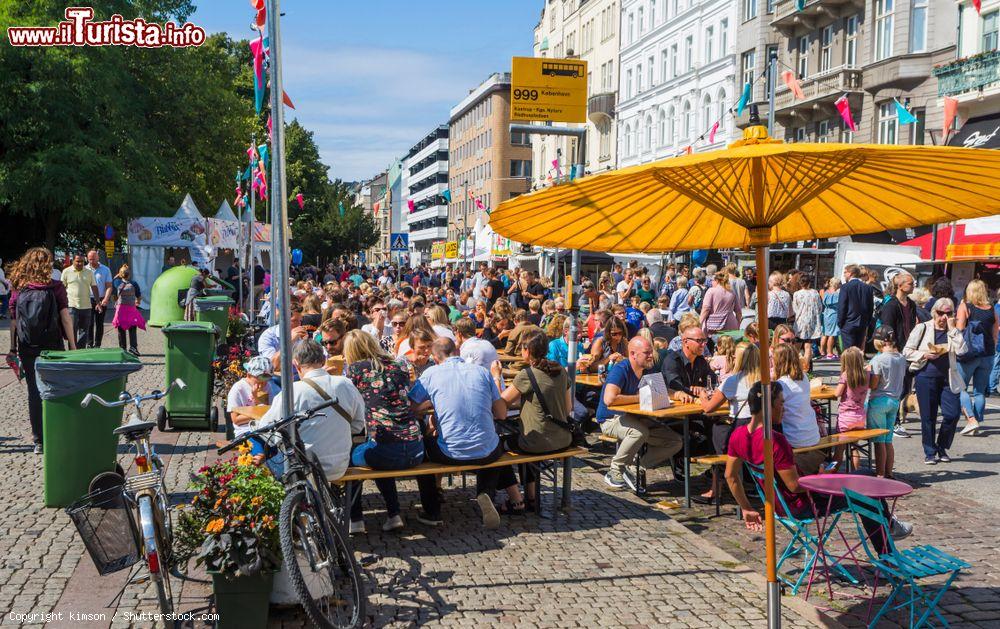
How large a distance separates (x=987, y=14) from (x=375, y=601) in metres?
26.3

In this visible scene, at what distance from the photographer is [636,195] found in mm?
4559

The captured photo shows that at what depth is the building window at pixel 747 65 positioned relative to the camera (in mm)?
38628

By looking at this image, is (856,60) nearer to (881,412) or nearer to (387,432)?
(881,412)

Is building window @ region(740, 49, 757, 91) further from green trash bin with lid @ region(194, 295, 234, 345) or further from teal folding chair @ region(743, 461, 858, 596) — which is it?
teal folding chair @ region(743, 461, 858, 596)

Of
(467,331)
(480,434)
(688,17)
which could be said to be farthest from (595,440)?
(688,17)

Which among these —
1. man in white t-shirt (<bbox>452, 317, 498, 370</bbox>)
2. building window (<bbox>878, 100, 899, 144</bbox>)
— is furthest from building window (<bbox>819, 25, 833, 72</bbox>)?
man in white t-shirt (<bbox>452, 317, 498, 370</bbox>)

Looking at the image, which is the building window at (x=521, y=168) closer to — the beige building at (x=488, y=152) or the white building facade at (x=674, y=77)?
the beige building at (x=488, y=152)

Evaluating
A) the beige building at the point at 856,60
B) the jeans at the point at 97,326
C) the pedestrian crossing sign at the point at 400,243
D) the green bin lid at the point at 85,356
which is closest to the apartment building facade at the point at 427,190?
the beige building at the point at 856,60

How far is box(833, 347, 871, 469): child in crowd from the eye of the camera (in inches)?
332

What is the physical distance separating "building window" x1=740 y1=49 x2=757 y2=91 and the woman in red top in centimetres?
3405

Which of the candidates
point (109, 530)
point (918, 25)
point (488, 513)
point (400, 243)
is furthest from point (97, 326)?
point (918, 25)

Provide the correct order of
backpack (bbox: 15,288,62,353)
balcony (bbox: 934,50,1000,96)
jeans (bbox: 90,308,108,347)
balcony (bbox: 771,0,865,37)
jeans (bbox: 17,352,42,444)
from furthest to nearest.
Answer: balcony (bbox: 771,0,865,37), balcony (bbox: 934,50,1000,96), jeans (bbox: 90,308,108,347), jeans (bbox: 17,352,42,444), backpack (bbox: 15,288,62,353)

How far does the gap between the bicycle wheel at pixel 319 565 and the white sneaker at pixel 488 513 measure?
6.00 ft

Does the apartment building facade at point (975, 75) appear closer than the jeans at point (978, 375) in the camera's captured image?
No
